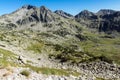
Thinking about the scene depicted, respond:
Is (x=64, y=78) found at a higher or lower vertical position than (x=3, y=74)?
lower

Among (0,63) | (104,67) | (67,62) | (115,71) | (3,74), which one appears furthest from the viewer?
(67,62)

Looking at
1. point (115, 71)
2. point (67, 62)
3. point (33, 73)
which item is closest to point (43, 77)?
point (33, 73)

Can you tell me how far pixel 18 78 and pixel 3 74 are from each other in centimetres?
189

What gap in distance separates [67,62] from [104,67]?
18.9 m

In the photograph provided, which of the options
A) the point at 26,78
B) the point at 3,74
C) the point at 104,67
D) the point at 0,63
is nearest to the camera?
the point at 3,74

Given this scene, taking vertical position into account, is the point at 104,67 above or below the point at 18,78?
below

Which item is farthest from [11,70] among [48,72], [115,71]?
[115,71]

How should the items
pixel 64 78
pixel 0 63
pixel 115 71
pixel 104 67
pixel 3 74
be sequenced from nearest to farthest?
pixel 3 74
pixel 0 63
pixel 64 78
pixel 115 71
pixel 104 67

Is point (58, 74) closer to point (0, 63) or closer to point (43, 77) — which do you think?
point (43, 77)

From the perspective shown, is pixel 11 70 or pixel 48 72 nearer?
pixel 11 70

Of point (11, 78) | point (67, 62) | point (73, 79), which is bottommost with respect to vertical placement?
point (67, 62)

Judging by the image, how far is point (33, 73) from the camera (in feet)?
95.5

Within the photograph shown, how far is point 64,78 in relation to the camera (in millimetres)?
31375

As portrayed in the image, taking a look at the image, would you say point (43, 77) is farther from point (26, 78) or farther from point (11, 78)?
point (11, 78)
